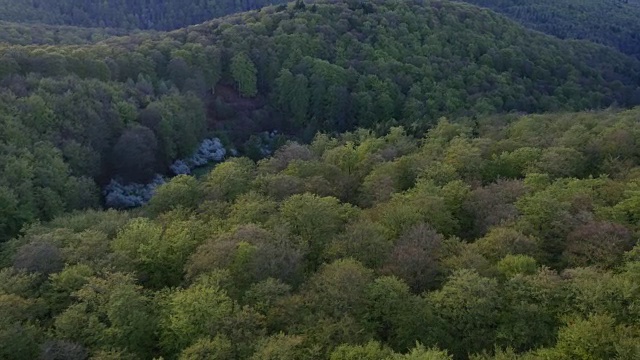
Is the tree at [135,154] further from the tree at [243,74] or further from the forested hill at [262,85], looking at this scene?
the tree at [243,74]

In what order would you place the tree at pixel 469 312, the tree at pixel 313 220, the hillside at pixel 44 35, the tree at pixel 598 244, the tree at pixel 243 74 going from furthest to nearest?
the hillside at pixel 44 35, the tree at pixel 243 74, the tree at pixel 313 220, the tree at pixel 598 244, the tree at pixel 469 312

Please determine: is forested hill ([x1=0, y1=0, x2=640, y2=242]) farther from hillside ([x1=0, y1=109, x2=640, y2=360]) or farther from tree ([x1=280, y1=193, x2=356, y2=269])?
tree ([x1=280, y1=193, x2=356, y2=269])

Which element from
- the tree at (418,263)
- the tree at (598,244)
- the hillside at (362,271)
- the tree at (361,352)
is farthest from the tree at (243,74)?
the tree at (361,352)

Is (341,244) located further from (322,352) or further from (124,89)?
(124,89)

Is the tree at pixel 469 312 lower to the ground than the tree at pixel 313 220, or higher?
higher

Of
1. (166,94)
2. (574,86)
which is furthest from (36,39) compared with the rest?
(574,86)

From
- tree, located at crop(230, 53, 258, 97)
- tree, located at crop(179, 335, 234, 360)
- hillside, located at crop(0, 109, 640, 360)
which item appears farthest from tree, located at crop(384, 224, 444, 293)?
tree, located at crop(230, 53, 258, 97)

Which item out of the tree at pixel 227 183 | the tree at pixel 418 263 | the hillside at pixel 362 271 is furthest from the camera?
the tree at pixel 227 183
